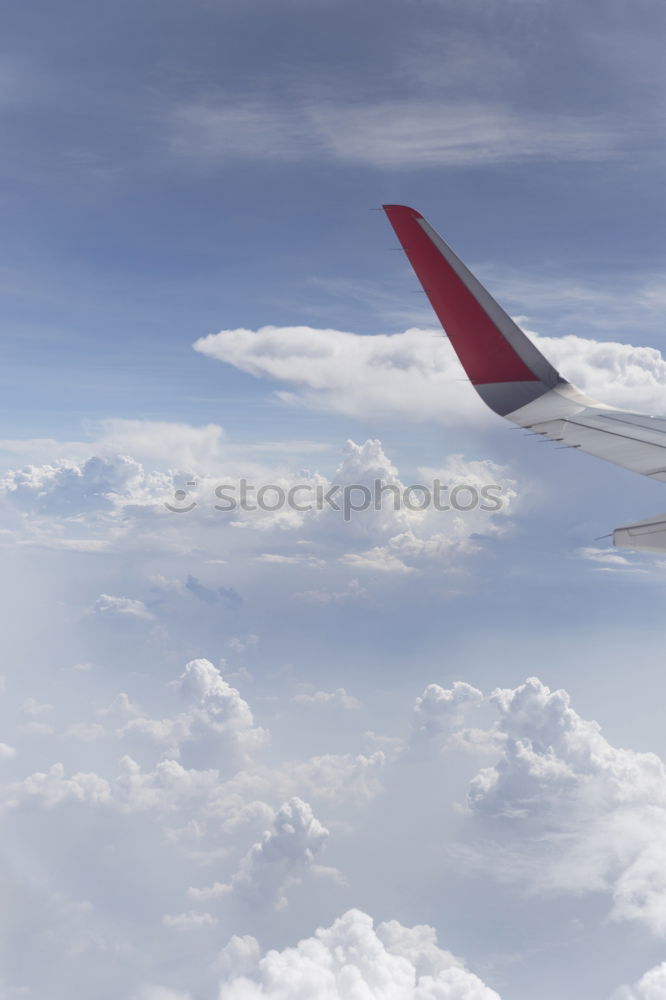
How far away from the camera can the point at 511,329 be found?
12.2 m

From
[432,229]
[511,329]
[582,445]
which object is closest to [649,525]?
[582,445]

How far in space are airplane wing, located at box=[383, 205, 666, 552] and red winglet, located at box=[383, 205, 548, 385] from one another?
2cm

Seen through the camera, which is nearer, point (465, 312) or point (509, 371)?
point (465, 312)

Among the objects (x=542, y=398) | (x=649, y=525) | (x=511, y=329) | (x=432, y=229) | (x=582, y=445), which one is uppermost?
(x=432, y=229)

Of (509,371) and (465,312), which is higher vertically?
(465,312)

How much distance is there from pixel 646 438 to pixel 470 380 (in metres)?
3.10

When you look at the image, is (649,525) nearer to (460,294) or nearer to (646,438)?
(646,438)

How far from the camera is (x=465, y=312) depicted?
11.9 metres

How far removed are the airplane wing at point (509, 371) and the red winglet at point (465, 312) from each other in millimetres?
15

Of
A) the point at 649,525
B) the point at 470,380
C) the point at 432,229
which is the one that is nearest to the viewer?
the point at 649,525

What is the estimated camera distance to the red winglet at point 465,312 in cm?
1155

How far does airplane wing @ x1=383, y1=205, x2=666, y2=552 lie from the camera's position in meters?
11.5

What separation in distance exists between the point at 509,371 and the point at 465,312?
146 cm

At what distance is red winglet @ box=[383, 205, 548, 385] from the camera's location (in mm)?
11555
